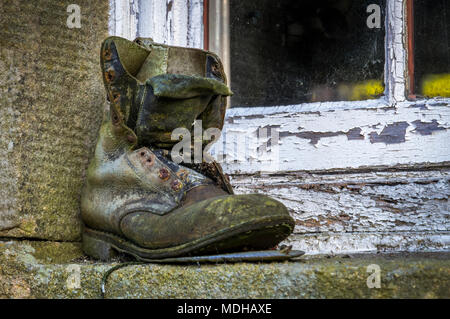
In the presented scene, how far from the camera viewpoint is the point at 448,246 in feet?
4.19

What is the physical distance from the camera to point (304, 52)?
1.61m

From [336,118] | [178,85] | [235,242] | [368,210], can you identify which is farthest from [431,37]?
[235,242]

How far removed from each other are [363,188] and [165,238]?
0.60 metres

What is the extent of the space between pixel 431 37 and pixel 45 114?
1019 millimetres

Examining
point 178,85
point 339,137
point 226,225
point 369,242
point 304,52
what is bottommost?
point 369,242

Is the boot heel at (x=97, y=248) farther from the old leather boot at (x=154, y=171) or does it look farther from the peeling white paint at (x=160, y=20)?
the peeling white paint at (x=160, y=20)

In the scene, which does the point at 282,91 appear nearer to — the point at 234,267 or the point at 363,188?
the point at 363,188

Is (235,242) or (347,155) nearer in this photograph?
(235,242)

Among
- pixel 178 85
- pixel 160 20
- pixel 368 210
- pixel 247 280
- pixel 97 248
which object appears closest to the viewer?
pixel 247 280

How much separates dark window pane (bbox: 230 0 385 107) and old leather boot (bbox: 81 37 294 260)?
304 mm

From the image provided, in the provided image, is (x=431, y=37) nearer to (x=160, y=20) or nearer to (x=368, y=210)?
(x=368, y=210)

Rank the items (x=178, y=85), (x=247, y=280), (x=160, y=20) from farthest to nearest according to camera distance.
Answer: (x=160, y=20), (x=178, y=85), (x=247, y=280)

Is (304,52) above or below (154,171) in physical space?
above
